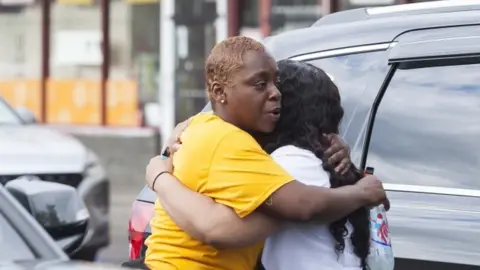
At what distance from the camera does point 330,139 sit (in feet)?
10.8

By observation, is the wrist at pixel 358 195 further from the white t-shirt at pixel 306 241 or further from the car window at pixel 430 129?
the car window at pixel 430 129

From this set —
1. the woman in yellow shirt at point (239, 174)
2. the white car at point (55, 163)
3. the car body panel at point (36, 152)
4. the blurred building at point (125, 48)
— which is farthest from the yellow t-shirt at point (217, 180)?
the blurred building at point (125, 48)

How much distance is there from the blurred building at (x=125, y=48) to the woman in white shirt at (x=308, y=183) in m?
9.63

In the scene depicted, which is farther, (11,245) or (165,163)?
(11,245)

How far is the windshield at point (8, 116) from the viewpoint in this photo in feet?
29.9

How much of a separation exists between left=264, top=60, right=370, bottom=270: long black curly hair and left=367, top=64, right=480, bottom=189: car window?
655mm

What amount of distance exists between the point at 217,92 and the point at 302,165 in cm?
32

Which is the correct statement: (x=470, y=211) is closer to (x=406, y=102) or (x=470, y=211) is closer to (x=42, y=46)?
(x=406, y=102)

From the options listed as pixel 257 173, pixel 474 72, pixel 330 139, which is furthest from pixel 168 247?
pixel 474 72

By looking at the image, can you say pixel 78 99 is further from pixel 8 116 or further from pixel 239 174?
pixel 239 174

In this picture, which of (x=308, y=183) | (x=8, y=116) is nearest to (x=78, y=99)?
(x=8, y=116)

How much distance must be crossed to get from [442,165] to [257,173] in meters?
1.04

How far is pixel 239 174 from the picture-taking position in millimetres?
3072

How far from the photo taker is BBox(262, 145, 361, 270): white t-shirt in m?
3.18
